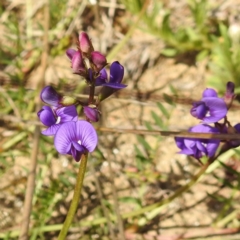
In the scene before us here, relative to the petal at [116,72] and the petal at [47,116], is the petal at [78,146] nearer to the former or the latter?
the petal at [47,116]

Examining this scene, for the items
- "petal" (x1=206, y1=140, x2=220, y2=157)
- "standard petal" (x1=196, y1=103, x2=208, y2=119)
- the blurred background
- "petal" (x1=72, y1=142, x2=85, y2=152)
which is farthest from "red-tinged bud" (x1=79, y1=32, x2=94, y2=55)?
the blurred background

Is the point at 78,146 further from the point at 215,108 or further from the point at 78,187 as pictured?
the point at 215,108

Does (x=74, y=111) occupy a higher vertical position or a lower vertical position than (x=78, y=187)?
higher

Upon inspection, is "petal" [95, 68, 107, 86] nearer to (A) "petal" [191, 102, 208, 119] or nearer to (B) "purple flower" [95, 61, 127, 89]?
(B) "purple flower" [95, 61, 127, 89]

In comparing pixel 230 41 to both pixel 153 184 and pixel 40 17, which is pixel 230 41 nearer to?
pixel 153 184

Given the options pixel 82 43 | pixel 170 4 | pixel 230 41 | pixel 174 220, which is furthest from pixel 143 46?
pixel 82 43

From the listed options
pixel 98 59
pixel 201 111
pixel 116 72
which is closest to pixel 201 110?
pixel 201 111

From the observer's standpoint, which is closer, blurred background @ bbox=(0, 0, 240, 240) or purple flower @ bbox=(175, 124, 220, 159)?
purple flower @ bbox=(175, 124, 220, 159)
